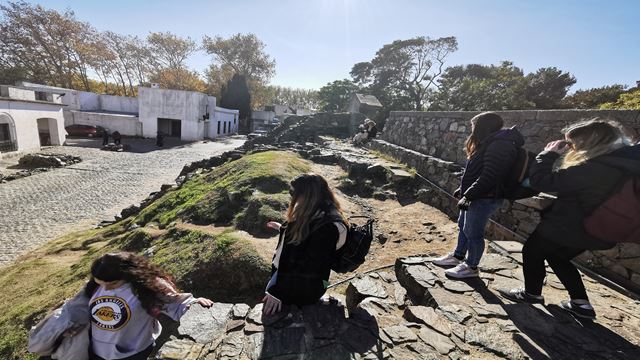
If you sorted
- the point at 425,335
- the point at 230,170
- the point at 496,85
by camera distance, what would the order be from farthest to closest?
1. the point at 496,85
2. the point at 230,170
3. the point at 425,335

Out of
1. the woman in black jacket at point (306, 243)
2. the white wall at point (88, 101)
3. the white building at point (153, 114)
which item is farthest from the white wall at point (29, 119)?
the woman in black jacket at point (306, 243)

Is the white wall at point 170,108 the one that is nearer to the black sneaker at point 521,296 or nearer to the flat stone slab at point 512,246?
the flat stone slab at point 512,246

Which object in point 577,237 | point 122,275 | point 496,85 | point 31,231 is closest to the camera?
point 122,275

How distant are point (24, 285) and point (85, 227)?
4.16 meters

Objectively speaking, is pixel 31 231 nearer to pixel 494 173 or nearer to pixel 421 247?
pixel 421 247

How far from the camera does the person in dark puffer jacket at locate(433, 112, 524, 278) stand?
2836 millimetres

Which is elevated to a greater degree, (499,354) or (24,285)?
(499,354)

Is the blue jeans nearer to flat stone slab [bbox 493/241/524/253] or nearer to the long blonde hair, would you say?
the long blonde hair

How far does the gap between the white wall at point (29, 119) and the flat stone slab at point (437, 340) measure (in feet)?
77.7

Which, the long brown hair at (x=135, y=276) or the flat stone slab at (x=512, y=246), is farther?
the flat stone slab at (x=512, y=246)

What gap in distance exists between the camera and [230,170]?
9469mm

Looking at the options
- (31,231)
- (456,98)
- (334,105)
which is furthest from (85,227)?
(334,105)

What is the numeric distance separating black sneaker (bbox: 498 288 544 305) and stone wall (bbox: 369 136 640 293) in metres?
1.45

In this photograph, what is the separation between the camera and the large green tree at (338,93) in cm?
4056
